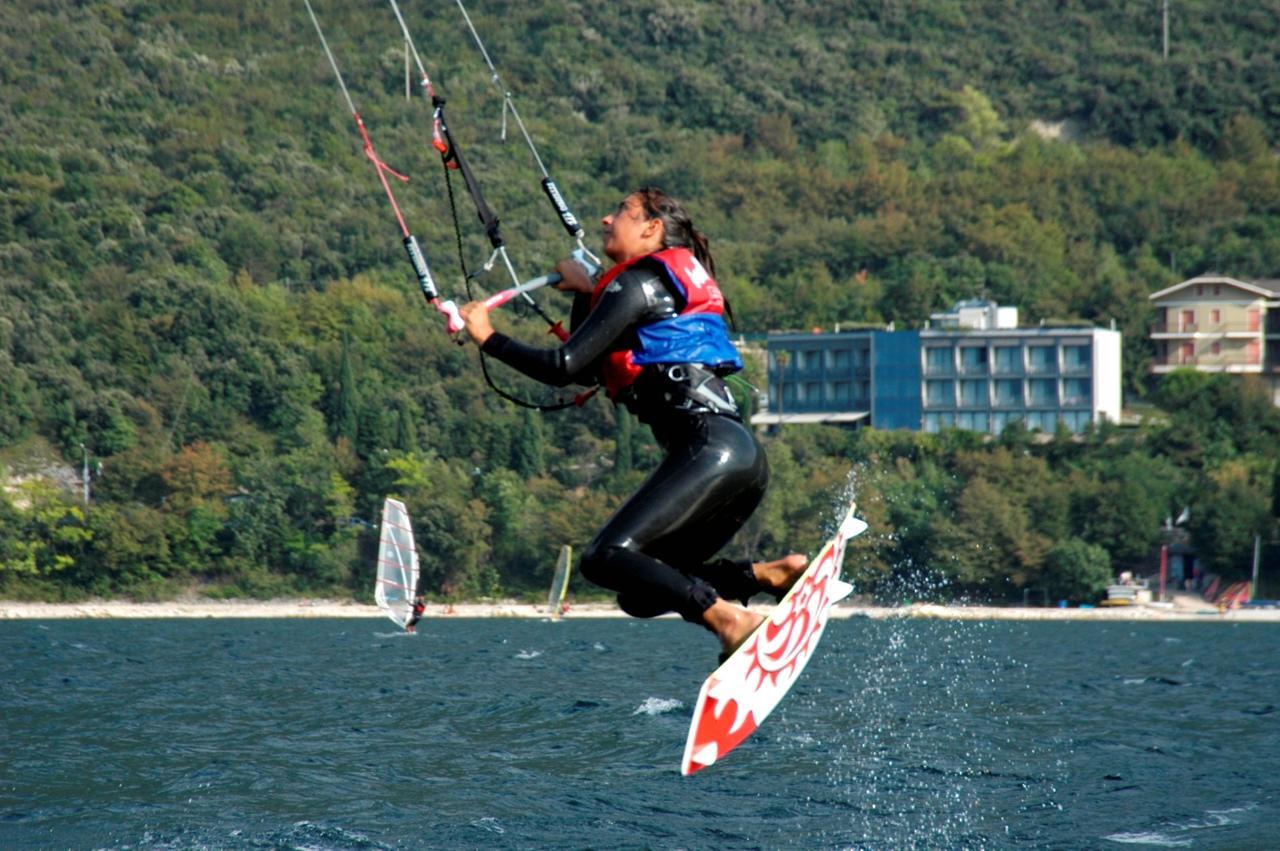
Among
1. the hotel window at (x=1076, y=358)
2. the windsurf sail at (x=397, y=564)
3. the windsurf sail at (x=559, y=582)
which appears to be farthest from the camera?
the hotel window at (x=1076, y=358)

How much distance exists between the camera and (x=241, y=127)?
5984 inches

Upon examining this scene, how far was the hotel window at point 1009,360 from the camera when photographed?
109m

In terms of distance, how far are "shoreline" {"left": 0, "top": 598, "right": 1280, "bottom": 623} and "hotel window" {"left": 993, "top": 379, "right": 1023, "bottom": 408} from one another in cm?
1859

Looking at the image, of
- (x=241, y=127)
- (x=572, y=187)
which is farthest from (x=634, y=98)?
(x=241, y=127)

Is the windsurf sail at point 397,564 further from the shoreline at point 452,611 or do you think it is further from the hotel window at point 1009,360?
the hotel window at point 1009,360

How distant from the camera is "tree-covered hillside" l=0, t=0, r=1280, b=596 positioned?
91625 mm

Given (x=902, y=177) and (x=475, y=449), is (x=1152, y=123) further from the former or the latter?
(x=475, y=449)

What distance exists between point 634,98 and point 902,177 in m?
28.8

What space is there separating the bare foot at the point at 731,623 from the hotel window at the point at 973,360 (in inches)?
3953

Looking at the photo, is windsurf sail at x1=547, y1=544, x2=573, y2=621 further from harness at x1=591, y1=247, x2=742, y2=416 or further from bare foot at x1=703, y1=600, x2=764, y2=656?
harness at x1=591, y1=247, x2=742, y2=416

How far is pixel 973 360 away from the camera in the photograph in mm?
109750

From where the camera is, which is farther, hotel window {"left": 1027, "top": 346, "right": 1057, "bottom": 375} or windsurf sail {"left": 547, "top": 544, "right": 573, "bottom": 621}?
hotel window {"left": 1027, "top": 346, "right": 1057, "bottom": 375}

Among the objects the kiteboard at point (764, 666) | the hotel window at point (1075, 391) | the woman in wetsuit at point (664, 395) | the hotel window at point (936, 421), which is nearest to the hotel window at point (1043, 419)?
the hotel window at point (1075, 391)

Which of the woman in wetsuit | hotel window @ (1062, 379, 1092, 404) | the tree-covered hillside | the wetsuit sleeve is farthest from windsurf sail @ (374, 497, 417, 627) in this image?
hotel window @ (1062, 379, 1092, 404)
